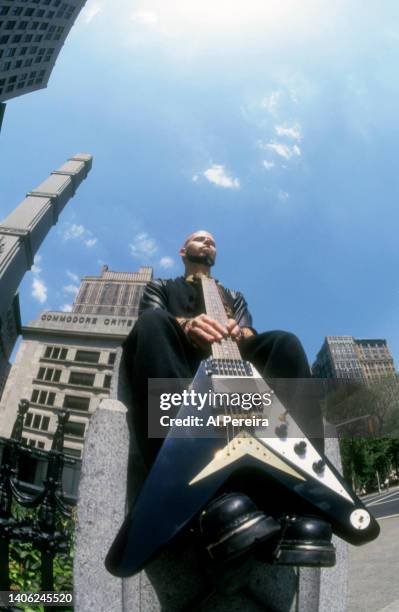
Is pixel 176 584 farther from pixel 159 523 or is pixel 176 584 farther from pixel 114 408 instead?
pixel 114 408

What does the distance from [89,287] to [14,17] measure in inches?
2671

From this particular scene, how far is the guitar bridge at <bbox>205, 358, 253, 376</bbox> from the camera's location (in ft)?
5.48

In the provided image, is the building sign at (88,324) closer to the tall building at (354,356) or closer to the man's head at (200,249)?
the man's head at (200,249)

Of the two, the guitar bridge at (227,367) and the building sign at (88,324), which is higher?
the building sign at (88,324)

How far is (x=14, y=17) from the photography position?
3269 cm

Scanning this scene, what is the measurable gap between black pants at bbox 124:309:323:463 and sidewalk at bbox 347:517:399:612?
127cm

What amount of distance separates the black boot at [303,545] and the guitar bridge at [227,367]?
0.68 metres

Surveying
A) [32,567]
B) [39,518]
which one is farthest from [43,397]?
[39,518]

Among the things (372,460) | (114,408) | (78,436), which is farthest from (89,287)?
(114,408)

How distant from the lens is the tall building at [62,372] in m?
39.8

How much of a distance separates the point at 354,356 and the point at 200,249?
122 metres

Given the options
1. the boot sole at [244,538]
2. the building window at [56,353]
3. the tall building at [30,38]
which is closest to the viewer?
the boot sole at [244,538]

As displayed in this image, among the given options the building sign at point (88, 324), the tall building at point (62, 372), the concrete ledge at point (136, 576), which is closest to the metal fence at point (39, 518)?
the concrete ledge at point (136, 576)

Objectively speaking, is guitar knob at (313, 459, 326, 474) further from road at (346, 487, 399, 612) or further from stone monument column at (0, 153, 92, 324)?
stone monument column at (0, 153, 92, 324)
